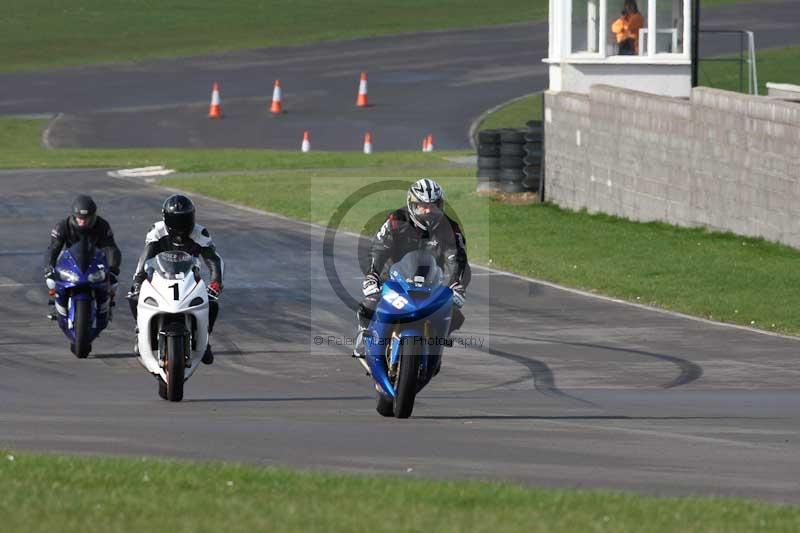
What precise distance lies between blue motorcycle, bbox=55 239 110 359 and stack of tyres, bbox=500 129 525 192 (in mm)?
14513

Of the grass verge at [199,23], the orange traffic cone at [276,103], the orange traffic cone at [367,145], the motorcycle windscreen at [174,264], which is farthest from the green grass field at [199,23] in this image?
the motorcycle windscreen at [174,264]

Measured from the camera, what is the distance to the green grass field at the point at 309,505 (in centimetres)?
763

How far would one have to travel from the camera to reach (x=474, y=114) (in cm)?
4641

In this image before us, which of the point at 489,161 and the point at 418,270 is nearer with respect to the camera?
the point at 418,270

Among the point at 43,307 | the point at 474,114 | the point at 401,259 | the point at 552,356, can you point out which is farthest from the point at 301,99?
the point at 401,259

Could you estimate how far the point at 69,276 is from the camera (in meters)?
15.8

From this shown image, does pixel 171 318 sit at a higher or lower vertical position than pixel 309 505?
lower

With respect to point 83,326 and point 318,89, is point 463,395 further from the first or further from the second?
point 318,89

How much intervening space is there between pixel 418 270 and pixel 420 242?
312 millimetres

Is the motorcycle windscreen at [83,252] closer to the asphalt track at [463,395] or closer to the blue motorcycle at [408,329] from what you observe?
the asphalt track at [463,395]

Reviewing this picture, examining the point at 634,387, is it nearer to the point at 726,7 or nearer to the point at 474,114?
the point at 474,114

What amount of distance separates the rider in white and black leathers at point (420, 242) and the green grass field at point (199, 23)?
151 ft

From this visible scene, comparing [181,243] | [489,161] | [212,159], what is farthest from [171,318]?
[212,159]

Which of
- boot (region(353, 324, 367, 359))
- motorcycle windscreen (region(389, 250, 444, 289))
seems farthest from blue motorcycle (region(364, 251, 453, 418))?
boot (region(353, 324, 367, 359))
